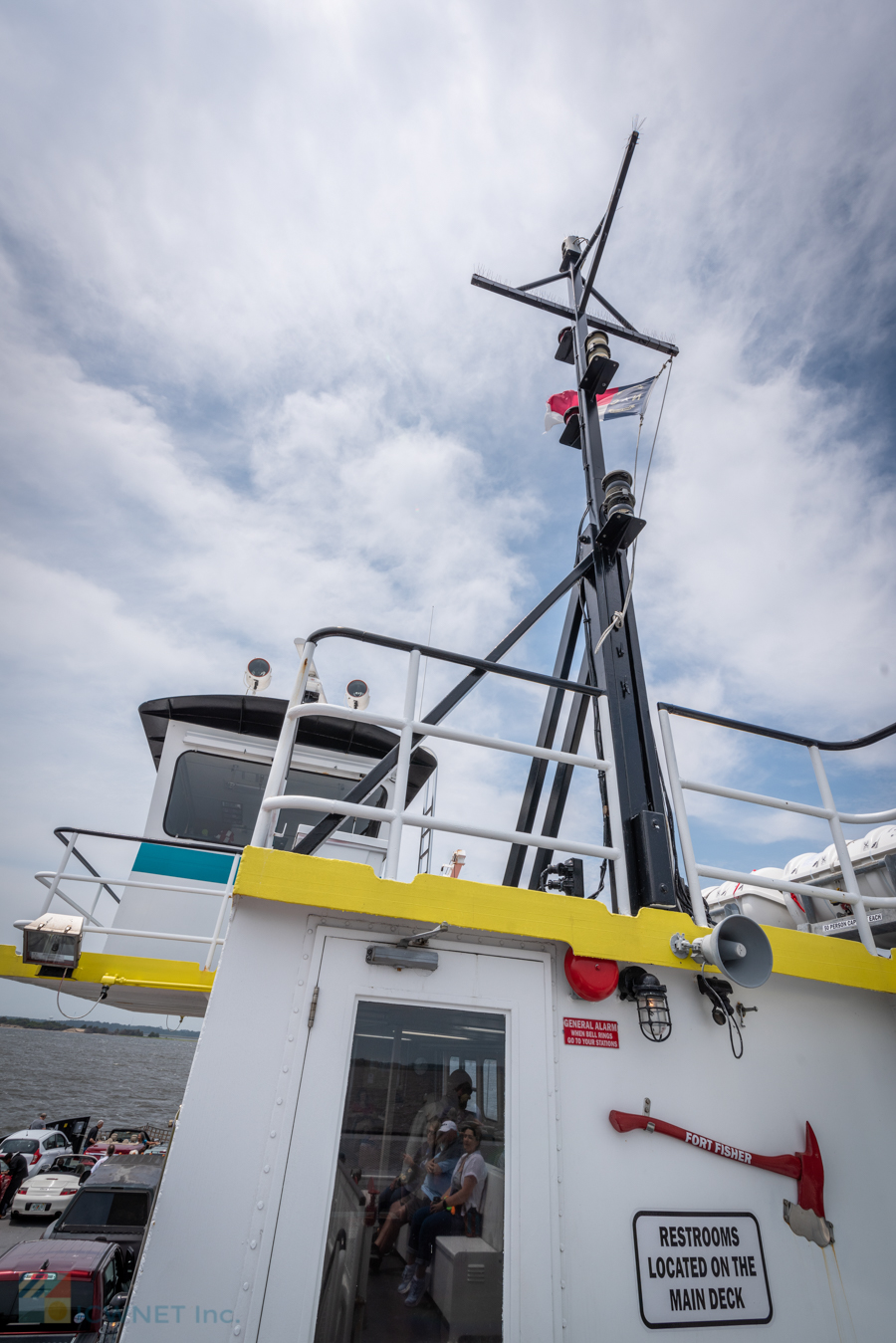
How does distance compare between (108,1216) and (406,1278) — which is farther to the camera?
(108,1216)

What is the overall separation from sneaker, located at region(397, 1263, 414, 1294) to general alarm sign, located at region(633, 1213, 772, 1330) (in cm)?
102

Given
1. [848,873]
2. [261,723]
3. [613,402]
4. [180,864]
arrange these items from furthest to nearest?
[261,723]
[180,864]
[613,402]
[848,873]

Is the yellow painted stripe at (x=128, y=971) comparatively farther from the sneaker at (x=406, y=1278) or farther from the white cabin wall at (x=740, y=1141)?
the white cabin wall at (x=740, y=1141)

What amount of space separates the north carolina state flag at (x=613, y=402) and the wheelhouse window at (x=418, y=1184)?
17.7 ft

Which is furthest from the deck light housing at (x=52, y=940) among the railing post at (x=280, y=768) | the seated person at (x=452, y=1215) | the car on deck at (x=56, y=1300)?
the car on deck at (x=56, y=1300)

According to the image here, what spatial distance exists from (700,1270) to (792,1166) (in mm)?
702

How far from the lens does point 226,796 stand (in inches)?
289

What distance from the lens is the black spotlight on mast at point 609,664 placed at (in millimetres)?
3949

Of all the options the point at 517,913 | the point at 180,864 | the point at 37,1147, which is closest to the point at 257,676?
the point at 180,864

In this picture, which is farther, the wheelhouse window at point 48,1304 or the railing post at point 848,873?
the wheelhouse window at point 48,1304

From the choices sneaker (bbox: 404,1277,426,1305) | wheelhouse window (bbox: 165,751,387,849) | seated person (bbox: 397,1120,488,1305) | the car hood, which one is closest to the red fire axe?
seated person (bbox: 397,1120,488,1305)

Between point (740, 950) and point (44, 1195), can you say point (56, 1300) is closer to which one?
point (44, 1195)

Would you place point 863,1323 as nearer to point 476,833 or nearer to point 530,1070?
point 530,1070

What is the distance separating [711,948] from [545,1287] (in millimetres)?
1577
